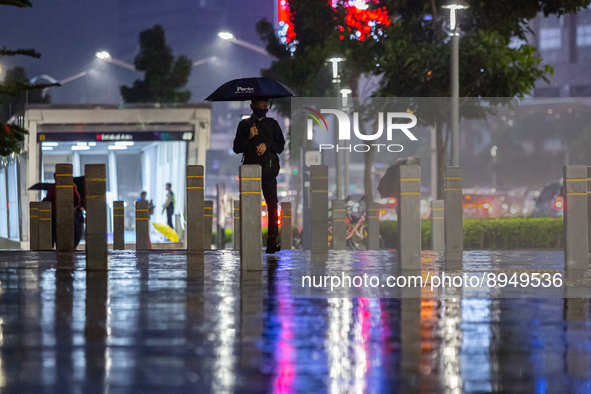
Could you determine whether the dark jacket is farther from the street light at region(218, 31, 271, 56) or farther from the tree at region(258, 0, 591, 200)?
the street light at region(218, 31, 271, 56)

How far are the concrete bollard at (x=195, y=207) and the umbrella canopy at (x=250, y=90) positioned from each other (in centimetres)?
120

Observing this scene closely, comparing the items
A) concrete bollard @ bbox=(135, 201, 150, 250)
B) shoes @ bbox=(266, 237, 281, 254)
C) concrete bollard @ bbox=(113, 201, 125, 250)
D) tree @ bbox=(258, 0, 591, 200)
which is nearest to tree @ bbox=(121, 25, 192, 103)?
tree @ bbox=(258, 0, 591, 200)

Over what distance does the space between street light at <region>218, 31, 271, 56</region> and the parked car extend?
11069 mm

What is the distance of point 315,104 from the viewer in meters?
22.5

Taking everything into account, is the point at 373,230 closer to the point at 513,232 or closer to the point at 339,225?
the point at 339,225

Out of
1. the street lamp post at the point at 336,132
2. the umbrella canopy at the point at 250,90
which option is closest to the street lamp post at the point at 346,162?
the street lamp post at the point at 336,132

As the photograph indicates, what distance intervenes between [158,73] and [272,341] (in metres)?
27.3

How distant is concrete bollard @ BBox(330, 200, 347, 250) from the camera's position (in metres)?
17.1

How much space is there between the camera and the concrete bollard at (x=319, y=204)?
12.8 meters

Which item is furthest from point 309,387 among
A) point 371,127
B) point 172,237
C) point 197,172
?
point 172,237

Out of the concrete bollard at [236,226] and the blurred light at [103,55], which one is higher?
the blurred light at [103,55]

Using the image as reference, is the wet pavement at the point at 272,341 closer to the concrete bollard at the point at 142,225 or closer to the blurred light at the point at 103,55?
the concrete bollard at the point at 142,225

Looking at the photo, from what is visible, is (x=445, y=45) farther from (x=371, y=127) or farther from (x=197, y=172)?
(x=197, y=172)

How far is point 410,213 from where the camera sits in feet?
28.9
